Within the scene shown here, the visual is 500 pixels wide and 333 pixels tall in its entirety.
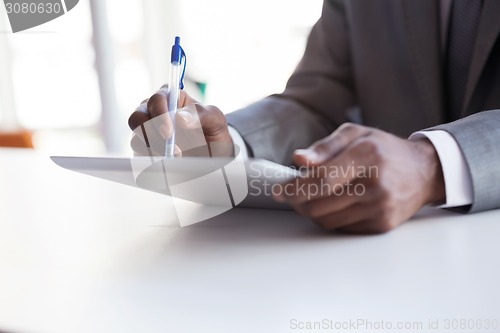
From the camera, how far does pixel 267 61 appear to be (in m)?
3.51

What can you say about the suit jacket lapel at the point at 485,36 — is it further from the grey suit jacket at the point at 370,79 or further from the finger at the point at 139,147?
the finger at the point at 139,147

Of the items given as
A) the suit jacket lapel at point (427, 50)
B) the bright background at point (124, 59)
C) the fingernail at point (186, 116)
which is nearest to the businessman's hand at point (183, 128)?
the fingernail at point (186, 116)

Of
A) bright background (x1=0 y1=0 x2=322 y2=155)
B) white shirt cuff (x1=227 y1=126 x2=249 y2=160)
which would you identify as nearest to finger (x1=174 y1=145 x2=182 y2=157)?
white shirt cuff (x1=227 y1=126 x2=249 y2=160)

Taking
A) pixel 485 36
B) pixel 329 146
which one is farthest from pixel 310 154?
pixel 485 36

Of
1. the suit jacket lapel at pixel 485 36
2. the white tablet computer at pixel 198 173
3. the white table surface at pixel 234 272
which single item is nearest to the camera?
the white table surface at pixel 234 272

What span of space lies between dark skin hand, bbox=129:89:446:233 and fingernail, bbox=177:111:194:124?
185 mm

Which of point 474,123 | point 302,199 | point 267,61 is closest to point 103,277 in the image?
point 302,199

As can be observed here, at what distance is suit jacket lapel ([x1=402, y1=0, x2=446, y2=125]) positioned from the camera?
1.06m

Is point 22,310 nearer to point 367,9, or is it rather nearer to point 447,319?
point 447,319

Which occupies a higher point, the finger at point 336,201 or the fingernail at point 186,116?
the fingernail at point 186,116

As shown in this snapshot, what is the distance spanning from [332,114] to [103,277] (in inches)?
31.9

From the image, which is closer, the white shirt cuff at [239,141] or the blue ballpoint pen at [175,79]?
the blue ballpoint pen at [175,79]

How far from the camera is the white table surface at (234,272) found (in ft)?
1.33

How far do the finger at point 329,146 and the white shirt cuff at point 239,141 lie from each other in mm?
311
